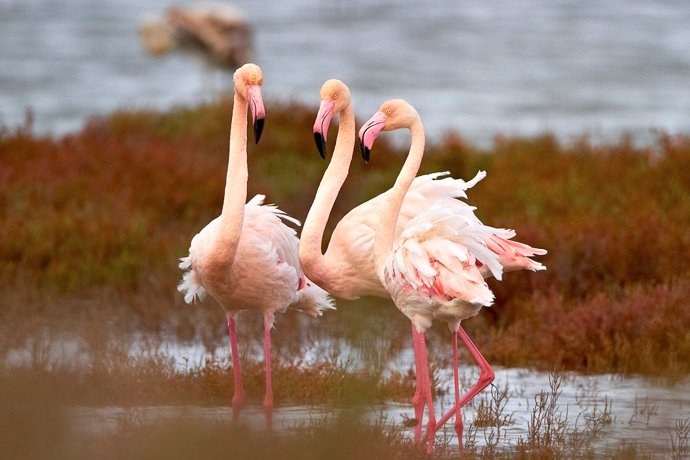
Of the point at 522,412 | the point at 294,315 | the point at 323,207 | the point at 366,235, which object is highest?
the point at 323,207

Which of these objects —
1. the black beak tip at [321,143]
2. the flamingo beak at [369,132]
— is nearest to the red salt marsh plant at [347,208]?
the black beak tip at [321,143]

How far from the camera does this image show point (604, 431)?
679cm

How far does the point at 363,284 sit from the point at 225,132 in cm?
808

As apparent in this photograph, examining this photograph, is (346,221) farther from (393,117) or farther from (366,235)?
(393,117)

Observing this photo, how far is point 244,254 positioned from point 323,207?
530mm

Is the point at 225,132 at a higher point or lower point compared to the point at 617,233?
higher

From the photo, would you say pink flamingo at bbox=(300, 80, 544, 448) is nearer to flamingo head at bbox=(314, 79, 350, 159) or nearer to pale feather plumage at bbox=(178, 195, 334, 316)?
flamingo head at bbox=(314, 79, 350, 159)

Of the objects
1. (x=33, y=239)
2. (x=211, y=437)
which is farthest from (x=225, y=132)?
(x=211, y=437)

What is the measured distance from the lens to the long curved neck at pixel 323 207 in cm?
740

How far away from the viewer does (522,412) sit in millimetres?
7668

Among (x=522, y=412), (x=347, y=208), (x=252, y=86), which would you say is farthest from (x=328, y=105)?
(x=347, y=208)

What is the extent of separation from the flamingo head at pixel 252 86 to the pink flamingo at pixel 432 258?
60 centimetres

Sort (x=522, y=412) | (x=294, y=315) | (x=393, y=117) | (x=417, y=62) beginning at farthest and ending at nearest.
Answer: (x=417, y=62) < (x=294, y=315) < (x=522, y=412) < (x=393, y=117)

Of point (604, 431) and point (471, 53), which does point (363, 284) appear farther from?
point (471, 53)
